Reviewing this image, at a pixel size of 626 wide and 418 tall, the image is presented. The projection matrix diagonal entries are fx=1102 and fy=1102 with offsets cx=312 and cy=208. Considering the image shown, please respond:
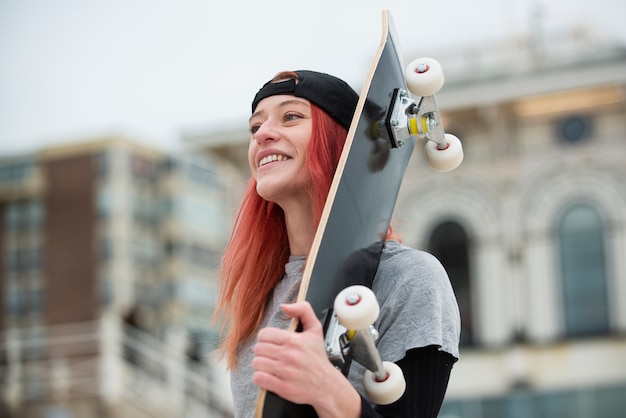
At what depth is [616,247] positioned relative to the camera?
15773mm

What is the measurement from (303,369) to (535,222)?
1489 cm

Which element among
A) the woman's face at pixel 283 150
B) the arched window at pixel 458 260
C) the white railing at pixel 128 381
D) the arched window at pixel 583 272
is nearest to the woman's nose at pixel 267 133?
the woman's face at pixel 283 150

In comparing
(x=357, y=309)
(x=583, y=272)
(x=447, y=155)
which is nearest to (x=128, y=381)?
(x=583, y=272)

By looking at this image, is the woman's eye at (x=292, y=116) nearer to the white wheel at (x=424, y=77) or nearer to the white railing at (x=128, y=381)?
the white wheel at (x=424, y=77)

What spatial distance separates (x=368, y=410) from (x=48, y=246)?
183 ft

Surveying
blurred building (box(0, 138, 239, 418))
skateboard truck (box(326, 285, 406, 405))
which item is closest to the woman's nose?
skateboard truck (box(326, 285, 406, 405))

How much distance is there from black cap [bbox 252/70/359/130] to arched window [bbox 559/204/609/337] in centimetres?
1418

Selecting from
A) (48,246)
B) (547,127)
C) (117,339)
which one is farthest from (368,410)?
(48,246)

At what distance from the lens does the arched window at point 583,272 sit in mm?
15789

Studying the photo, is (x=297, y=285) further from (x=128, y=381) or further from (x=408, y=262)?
(x=128, y=381)

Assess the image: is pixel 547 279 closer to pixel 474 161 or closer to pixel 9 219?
pixel 474 161

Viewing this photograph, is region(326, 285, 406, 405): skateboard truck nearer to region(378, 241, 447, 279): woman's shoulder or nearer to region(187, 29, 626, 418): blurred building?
region(378, 241, 447, 279): woman's shoulder

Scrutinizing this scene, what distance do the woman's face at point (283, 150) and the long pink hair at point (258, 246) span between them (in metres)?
0.02

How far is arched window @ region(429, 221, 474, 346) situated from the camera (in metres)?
16.5
